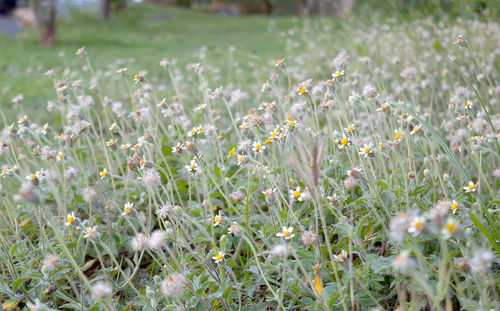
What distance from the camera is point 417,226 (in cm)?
98

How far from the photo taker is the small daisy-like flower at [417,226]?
0.96 meters

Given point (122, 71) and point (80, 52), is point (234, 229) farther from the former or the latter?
point (80, 52)

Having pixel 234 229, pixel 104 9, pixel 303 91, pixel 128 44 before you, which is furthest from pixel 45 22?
pixel 234 229

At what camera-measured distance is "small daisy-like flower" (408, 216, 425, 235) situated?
0.96m

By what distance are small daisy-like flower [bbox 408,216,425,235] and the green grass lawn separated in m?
2.53

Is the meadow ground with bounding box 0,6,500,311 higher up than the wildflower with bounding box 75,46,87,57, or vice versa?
the wildflower with bounding box 75,46,87,57

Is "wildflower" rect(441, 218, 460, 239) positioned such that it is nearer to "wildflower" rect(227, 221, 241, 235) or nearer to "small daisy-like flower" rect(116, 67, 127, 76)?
"wildflower" rect(227, 221, 241, 235)

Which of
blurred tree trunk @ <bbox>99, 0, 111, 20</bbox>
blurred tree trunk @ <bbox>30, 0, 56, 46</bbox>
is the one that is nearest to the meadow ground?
blurred tree trunk @ <bbox>30, 0, 56, 46</bbox>

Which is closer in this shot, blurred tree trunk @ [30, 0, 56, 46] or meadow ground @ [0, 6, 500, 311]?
meadow ground @ [0, 6, 500, 311]

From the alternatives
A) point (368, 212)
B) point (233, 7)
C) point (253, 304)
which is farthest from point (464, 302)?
point (233, 7)

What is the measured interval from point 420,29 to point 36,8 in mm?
6833

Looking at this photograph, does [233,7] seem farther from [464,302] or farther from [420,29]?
[464,302]

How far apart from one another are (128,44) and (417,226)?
8584mm

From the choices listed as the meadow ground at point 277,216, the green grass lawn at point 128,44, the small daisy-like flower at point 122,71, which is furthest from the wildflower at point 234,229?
the green grass lawn at point 128,44
